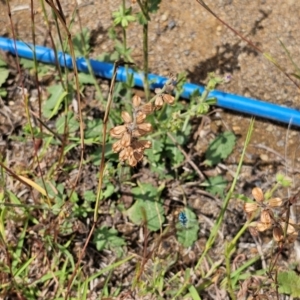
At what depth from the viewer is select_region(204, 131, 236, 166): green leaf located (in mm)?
1953

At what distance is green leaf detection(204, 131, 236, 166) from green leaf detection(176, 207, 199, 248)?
0.21 metres

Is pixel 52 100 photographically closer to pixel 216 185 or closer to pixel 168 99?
pixel 216 185

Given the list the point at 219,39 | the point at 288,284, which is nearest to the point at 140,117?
the point at 288,284

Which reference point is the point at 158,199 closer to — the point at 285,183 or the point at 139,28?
the point at 285,183

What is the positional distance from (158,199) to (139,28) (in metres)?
0.70

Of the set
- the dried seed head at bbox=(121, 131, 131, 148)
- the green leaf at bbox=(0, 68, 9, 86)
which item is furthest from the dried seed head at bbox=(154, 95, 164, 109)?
the green leaf at bbox=(0, 68, 9, 86)

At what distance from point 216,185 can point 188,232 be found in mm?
185

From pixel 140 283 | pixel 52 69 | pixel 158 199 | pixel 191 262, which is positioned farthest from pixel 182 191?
pixel 52 69

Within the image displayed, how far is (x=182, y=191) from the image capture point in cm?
191

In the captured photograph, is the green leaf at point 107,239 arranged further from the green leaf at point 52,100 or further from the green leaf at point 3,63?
the green leaf at point 3,63

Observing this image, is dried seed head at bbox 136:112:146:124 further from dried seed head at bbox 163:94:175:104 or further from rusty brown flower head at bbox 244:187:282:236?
rusty brown flower head at bbox 244:187:282:236

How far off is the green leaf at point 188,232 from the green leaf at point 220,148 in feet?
0.68

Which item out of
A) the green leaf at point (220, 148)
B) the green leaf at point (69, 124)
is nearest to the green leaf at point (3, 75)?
the green leaf at point (69, 124)

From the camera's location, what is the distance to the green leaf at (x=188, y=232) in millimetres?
1837
